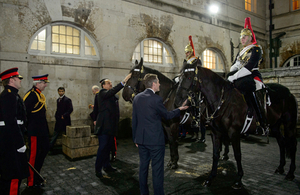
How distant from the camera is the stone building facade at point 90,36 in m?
6.96

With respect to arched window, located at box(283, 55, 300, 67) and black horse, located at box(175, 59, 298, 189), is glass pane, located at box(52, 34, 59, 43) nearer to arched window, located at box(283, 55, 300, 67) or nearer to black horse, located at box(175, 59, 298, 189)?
black horse, located at box(175, 59, 298, 189)

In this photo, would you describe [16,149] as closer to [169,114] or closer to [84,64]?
[169,114]

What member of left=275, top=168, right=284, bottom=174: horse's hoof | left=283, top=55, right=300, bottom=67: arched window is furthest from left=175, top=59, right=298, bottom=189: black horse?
left=283, top=55, right=300, bottom=67: arched window

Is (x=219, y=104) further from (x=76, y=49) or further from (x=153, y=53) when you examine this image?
(x=153, y=53)

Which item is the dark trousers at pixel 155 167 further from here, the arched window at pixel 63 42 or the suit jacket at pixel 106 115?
the arched window at pixel 63 42

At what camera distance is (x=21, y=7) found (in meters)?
6.98

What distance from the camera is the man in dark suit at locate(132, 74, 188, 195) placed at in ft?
9.38

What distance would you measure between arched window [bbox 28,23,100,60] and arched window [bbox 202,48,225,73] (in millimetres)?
6854

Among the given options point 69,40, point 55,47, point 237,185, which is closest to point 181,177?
point 237,185

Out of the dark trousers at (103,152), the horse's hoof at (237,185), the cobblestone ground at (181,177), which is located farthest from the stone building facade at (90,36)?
the horse's hoof at (237,185)

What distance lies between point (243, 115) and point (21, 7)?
758cm

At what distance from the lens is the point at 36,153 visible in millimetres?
3803

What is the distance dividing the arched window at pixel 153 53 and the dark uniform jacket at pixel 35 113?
637 centimetres

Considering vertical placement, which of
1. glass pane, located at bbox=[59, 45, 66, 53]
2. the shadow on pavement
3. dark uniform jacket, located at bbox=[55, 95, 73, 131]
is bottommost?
the shadow on pavement
